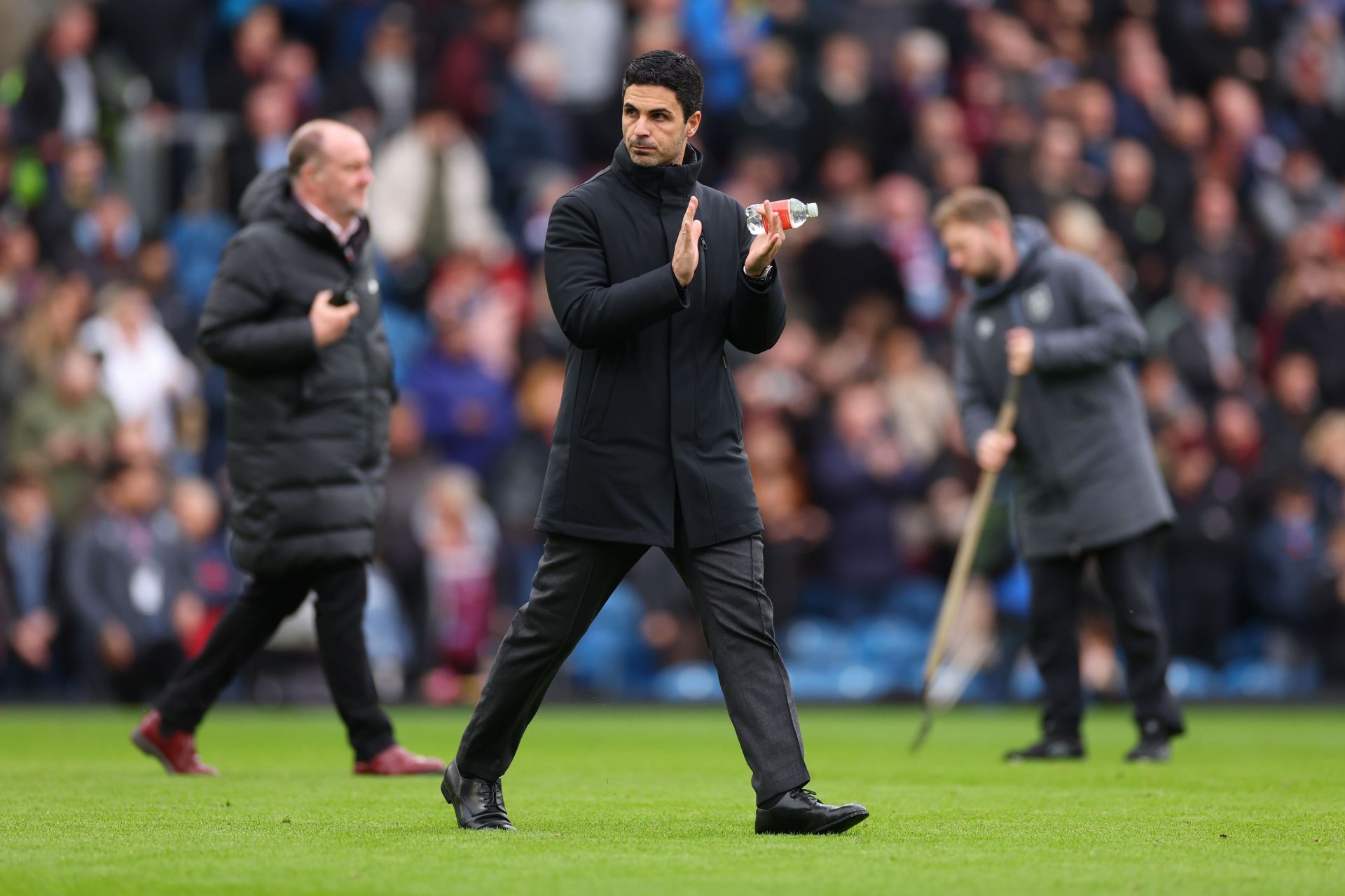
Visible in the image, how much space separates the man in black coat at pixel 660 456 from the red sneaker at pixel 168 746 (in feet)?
8.23

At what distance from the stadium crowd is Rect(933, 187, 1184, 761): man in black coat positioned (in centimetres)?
485

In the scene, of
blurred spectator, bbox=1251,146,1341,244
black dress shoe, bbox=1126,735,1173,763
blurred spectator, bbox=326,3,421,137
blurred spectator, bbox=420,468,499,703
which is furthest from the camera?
blurred spectator, bbox=1251,146,1341,244

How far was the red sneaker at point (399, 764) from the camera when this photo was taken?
27.3 feet

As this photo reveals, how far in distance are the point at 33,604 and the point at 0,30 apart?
751 cm

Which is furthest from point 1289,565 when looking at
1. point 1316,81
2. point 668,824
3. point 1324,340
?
point 668,824

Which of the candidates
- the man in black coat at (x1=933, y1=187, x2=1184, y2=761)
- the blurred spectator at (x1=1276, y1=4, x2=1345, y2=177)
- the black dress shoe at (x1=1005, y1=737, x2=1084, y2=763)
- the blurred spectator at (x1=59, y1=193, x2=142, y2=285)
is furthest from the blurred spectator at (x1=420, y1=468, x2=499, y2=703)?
the blurred spectator at (x1=1276, y1=4, x2=1345, y2=177)

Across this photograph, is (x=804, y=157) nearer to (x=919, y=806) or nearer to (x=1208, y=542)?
(x=1208, y=542)

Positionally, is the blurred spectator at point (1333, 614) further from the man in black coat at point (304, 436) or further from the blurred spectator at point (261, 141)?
the man in black coat at point (304, 436)

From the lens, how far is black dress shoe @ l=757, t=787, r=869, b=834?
614cm

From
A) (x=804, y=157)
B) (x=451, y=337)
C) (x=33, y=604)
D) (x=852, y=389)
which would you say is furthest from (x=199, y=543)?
(x=804, y=157)

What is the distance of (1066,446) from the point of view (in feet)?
31.7

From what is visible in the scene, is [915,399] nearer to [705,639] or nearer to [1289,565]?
[1289,565]

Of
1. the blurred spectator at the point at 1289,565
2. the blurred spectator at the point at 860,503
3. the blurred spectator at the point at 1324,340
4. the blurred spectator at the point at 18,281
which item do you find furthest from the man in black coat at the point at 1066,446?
the blurred spectator at the point at 18,281

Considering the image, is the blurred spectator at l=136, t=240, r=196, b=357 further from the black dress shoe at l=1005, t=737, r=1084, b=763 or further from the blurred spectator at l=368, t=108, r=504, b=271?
the black dress shoe at l=1005, t=737, r=1084, b=763
